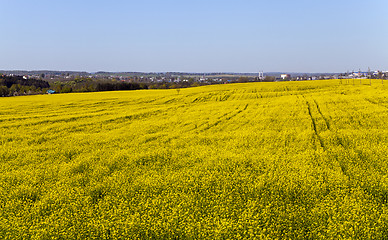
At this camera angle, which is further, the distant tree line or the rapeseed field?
the distant tree line

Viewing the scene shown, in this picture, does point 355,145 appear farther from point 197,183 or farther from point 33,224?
point 33,224

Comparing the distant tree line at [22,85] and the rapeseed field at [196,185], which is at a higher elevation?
the distant tree line at [22,85]

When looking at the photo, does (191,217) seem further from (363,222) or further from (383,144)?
(383,144)

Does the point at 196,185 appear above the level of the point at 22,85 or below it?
below

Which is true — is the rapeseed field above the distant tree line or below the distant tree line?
below

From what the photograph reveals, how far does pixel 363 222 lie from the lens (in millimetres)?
6934

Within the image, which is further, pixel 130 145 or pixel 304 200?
pixel 130 145

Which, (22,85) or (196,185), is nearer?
(196,185)

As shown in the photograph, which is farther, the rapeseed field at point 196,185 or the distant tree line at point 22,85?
the distant tree line at point 22,85

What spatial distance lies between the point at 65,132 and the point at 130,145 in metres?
7.62

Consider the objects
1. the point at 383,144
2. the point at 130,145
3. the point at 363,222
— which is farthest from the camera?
the point at 130,145

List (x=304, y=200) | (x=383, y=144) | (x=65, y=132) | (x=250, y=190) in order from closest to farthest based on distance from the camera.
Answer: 1. (x=304, y=200)
2. (x=250, y=190)
3. (x=383, y=144)
4. (x=65, y=132)

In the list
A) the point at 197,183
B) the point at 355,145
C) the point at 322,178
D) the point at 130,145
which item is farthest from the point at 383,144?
the point at 130,145

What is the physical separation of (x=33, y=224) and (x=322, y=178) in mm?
9541
